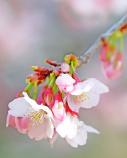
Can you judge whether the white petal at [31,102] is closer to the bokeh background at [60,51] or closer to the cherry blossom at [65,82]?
the cherry blossom at [65,82]

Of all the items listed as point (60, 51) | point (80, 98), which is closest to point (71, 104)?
point (80, 98)

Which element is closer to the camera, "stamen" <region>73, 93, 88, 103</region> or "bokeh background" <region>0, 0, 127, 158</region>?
"stamen" <region>73, 93, 88, 103</region>

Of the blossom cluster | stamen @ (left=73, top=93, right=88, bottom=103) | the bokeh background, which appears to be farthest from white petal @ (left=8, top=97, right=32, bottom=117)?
the bokeh background

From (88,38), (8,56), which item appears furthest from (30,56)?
(88,38)

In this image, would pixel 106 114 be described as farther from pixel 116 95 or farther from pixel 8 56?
pixel 8 56

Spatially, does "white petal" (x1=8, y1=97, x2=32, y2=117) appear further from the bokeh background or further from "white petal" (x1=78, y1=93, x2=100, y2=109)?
the bokeh background

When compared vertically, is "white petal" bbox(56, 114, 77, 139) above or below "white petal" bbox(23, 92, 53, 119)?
below

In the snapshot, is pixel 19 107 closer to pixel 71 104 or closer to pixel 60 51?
pixel 71 104
